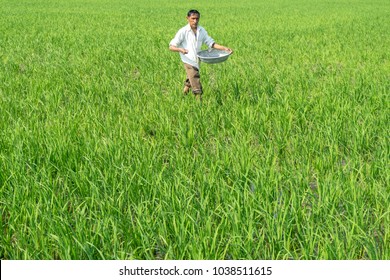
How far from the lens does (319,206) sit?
218cm

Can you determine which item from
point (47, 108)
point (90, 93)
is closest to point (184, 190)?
point (47, 108)

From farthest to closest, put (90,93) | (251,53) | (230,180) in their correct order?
(251,53) < (90,93) < (230,180)

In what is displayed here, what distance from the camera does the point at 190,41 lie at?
480 cm

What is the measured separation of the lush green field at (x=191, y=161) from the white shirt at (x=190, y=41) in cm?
44

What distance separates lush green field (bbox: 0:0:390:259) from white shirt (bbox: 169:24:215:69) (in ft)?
1.44

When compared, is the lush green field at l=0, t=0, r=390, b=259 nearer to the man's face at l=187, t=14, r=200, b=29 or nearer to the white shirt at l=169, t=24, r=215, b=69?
the white shirt at l=169, t=24, r=215, b=69

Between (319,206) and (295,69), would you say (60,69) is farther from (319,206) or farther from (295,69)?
(319,206)

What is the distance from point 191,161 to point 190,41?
2.10 meters

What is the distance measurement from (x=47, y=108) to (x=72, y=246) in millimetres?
2736

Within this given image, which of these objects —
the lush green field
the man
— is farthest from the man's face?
the lush green field

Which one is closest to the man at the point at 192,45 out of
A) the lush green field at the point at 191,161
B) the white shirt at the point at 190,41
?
the white shirt at the point at 190,41

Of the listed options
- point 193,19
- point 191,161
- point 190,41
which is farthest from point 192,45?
point 191,161

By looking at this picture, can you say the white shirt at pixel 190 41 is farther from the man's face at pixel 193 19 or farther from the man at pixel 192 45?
the man's face at pixel 193 19

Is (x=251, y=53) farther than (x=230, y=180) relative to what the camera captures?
Yes
